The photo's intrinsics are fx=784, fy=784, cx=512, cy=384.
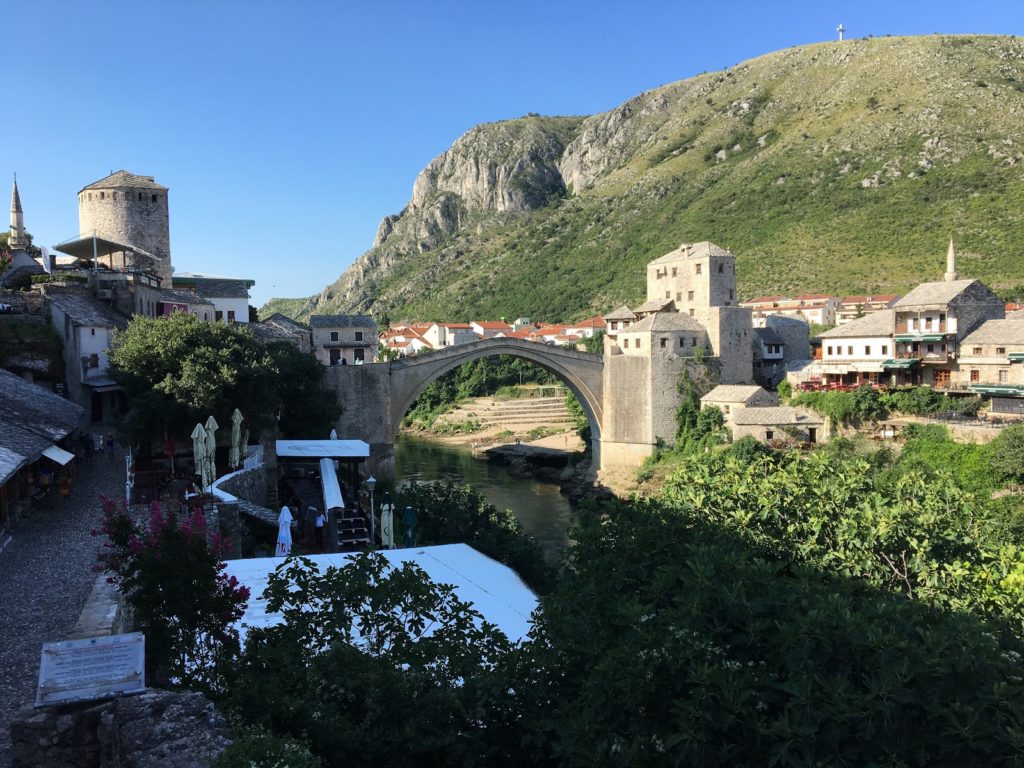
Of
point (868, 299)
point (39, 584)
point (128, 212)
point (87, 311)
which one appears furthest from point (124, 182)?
point (868, 299)

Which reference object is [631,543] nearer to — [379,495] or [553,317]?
[379,495]

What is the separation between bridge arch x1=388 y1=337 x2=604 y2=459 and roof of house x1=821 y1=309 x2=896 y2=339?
36.4 feet

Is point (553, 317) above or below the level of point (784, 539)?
above

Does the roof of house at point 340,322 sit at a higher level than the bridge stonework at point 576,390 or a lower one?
higher

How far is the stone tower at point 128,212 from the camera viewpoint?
34.8 m

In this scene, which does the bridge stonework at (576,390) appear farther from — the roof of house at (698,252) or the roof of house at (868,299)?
the roof of house at (868,299)

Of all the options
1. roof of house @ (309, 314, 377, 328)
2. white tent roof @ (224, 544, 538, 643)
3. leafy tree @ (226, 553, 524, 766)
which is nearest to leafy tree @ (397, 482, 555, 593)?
white tent roof @ (224, 544, 538, 643)

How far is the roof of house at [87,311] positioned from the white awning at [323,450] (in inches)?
335

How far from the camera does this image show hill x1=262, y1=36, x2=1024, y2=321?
5650cm

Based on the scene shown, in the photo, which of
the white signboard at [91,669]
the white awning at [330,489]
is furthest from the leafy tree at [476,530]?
the white signboard at [91,669]

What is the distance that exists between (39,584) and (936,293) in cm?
3409

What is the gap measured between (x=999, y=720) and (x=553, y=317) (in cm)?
7223

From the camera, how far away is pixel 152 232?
35906 millimetres

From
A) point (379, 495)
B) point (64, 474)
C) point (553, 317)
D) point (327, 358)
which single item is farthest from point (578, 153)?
point (64, 474)
